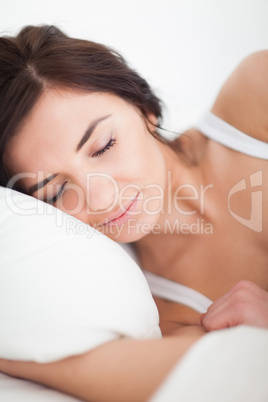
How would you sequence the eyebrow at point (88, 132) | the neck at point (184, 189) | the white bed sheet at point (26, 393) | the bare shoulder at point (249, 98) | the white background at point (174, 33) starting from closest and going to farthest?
the white bed sheet at point (26, 393) < the eyebrow at point (88, 132) < the bare shoulder at point (249, 98) < the neck at point (184, 189) < the white background at point (174, 33)

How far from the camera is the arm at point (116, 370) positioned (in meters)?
0.51

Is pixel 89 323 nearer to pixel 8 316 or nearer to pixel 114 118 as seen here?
pixel 8 316

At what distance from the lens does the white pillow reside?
62cm

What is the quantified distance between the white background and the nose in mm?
606

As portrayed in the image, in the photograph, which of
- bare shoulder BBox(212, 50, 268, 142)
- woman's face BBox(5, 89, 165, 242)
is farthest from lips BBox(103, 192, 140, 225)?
bare shoulder BBox(212, 50, 268, 142)

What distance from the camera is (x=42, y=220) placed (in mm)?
763

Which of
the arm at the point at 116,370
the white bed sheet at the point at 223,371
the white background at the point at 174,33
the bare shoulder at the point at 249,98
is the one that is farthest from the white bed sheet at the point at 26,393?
the white background at the point at 174,33

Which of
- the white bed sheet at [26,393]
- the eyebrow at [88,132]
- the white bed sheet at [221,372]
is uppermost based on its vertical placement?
the eyebrow at [88,132]

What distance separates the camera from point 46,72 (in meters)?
0.96

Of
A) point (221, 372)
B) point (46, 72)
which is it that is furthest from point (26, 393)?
point (46, 72)

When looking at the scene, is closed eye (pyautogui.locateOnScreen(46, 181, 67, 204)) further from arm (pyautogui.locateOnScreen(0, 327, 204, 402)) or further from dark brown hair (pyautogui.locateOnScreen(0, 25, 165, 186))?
arm (pyautogui.locateOnScreen(0, 327, 204, 402))

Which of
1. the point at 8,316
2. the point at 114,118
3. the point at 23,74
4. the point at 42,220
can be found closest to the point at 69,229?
the point at 42,220

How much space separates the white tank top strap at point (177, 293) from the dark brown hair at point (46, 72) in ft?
1.74

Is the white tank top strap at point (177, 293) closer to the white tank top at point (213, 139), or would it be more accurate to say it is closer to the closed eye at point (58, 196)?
the white tank top at point (213, 139)
